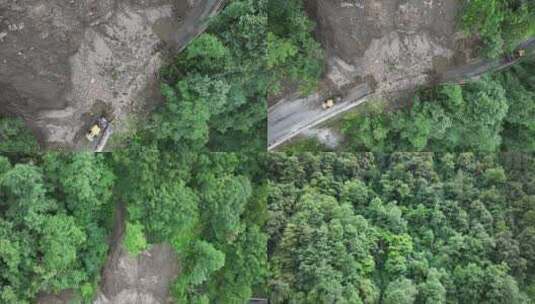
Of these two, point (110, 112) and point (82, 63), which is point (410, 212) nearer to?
point (110, 112)

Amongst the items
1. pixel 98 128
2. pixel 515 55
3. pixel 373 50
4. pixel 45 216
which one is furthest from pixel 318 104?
pixel 45 216

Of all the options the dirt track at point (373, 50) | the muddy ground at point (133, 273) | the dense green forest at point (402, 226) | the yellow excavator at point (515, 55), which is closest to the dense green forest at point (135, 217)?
the muddy ground at point (133, 273)

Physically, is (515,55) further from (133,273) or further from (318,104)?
(133,273)

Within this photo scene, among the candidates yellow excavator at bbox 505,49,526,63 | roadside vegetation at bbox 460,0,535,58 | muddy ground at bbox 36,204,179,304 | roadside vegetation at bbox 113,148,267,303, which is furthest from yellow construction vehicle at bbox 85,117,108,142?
yellow excavator at bbox 505,49,526,63

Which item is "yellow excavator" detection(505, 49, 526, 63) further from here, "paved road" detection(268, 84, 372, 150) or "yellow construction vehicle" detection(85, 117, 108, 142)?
"yellow construction vehicle" detection(85, 117, 108, 142)

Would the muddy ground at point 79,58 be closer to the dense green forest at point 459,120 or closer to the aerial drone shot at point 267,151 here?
the aerial drone shot at point 267,151
